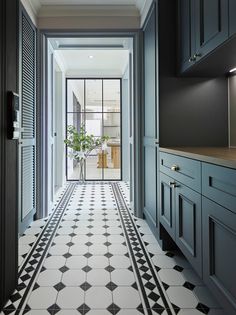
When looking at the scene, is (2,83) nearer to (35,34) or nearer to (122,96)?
(35,34)

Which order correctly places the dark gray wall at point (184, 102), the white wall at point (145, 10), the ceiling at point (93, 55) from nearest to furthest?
the dark gray wall at point (184, 102)
the white wall at point (145, 10)
the ceiling at point (93, 55)

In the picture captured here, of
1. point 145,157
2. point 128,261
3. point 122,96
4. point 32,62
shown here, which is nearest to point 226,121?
point 145,157

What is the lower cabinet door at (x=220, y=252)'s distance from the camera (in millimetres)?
1179

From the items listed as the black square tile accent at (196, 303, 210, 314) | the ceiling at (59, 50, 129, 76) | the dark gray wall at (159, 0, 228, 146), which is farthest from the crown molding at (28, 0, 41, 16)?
the black square tile accent at (196, 303, 210, 314)

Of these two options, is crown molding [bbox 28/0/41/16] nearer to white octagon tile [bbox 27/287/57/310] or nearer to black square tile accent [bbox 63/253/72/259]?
black square tile accent [bbox 63/253/72/259]

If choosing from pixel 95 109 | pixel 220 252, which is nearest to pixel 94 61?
pixel 95 109

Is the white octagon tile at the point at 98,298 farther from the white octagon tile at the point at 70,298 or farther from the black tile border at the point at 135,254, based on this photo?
the black tile border at the point at 135,254

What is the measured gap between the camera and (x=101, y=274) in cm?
207

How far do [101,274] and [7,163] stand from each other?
1.09 metres

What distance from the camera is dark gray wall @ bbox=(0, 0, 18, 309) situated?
1.61 m

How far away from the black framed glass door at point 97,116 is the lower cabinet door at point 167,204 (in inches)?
185

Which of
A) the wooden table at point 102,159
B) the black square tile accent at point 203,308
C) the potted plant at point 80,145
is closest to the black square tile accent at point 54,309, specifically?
the black square tile accent at point 203,308

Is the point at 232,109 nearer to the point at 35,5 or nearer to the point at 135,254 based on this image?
the point at 135,254

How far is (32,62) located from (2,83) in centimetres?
194
